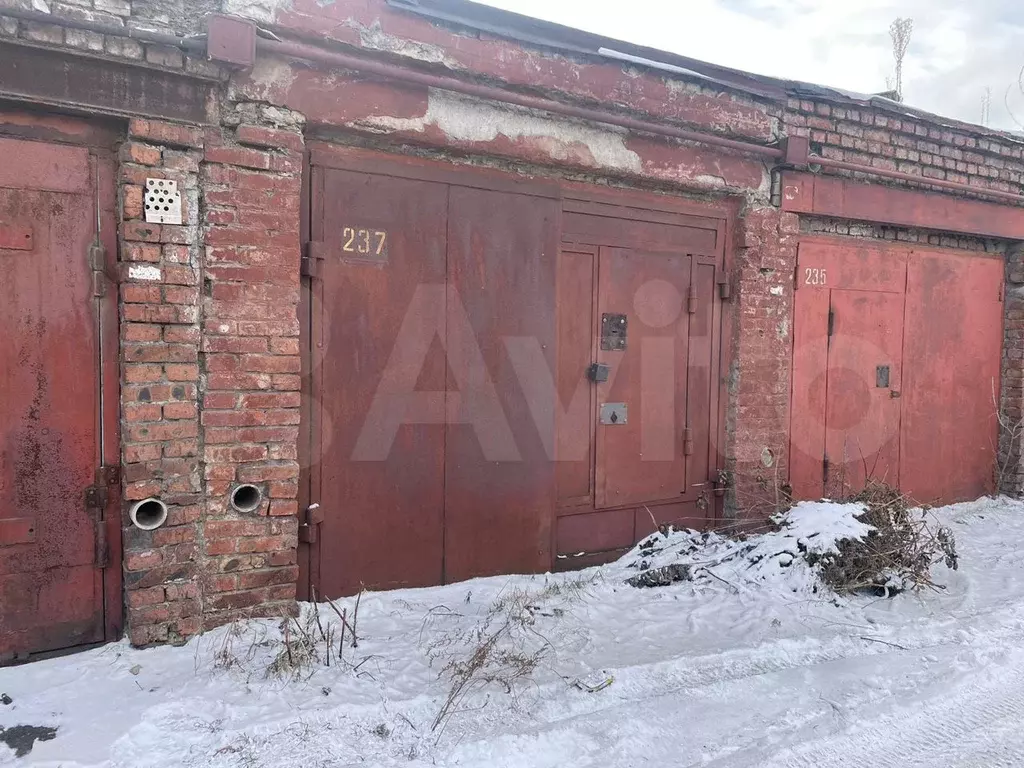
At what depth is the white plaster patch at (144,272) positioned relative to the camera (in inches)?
118

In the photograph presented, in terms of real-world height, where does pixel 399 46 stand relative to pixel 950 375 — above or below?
above

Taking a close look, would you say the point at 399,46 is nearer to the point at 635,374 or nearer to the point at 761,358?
the point at 635,374

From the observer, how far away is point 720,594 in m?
4.07

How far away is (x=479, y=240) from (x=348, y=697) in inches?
93.8

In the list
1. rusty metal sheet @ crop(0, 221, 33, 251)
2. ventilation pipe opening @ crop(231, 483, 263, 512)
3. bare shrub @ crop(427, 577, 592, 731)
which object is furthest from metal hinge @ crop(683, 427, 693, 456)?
rusty metal sheet @ crop(0, 221, 33, 251)

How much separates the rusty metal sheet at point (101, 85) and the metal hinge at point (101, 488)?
4.90ft

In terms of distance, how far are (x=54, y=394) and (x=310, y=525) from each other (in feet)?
4.10

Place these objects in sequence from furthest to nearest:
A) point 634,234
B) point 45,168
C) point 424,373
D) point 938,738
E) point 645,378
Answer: point 645,378, point 634,234, point 424,373, point 45,168, point 938,738

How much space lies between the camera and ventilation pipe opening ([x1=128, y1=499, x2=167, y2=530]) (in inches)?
120

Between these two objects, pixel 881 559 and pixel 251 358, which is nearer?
pixel 251 358

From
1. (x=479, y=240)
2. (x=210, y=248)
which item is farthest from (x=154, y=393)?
(x=479, y=240)

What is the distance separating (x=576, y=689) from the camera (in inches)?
118

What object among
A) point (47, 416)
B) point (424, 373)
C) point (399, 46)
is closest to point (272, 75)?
point (399, 46)

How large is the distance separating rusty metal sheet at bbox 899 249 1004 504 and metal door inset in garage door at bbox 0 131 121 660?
5.75 m
